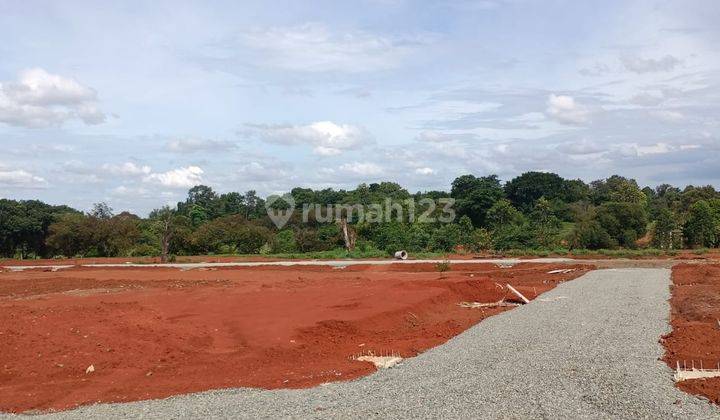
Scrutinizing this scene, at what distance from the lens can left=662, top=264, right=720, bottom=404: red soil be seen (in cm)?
941

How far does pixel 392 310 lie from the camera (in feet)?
59.6

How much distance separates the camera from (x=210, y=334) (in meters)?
15.7

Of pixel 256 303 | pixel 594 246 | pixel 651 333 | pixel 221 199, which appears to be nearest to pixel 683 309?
pixel 651 333

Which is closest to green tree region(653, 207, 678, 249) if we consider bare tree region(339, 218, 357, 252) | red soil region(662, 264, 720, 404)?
red soil region(662, 264, 720, 404)

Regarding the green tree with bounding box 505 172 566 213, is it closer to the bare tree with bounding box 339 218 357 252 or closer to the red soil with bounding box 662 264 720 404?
the bare tree with bounding box 339 218 357 252

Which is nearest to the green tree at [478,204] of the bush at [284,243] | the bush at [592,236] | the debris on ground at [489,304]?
the bush at [592,236]

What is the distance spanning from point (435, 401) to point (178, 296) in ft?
50.1

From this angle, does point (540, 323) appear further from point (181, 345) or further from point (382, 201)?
point (382, 201)

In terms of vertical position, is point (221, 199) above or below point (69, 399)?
above

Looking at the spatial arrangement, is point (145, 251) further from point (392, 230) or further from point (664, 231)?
point (664, 231)

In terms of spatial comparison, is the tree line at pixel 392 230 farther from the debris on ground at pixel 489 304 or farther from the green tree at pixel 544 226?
the debris on ground at pixel 489 304

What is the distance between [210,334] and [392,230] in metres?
36.9

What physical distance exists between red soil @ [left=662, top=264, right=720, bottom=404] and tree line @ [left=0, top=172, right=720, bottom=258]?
23.0 meters

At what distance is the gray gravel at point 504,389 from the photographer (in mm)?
8586
